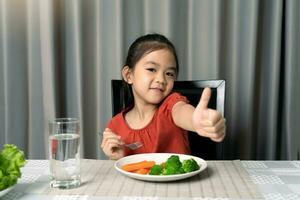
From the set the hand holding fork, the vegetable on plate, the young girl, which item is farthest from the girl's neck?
the vegetable on plate

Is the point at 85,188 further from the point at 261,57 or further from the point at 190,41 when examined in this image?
the point at 261,57

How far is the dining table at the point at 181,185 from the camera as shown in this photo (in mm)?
795

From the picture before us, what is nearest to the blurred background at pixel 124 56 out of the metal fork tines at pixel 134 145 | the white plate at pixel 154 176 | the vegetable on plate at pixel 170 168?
the metal fork tines at pixel 134 145

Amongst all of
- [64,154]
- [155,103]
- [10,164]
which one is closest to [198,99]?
[155,103]

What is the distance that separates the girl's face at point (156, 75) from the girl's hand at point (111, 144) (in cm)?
27

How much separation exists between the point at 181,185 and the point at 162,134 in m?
0.52

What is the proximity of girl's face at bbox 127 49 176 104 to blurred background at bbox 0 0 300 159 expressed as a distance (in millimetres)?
622

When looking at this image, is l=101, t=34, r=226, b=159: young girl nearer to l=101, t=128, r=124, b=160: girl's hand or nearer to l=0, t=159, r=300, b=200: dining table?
l=101, t=128, r=124, b=160: girl's hand

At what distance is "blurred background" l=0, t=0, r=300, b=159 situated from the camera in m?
1.93

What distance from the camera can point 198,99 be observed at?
151cm

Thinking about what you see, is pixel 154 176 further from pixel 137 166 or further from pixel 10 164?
pixel 10 164

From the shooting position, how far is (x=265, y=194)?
802mm

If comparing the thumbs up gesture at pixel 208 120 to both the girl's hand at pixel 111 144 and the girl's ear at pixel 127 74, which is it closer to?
the girl's hand at pixel 111 144

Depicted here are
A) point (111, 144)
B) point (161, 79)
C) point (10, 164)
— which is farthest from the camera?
point (161, 79)
